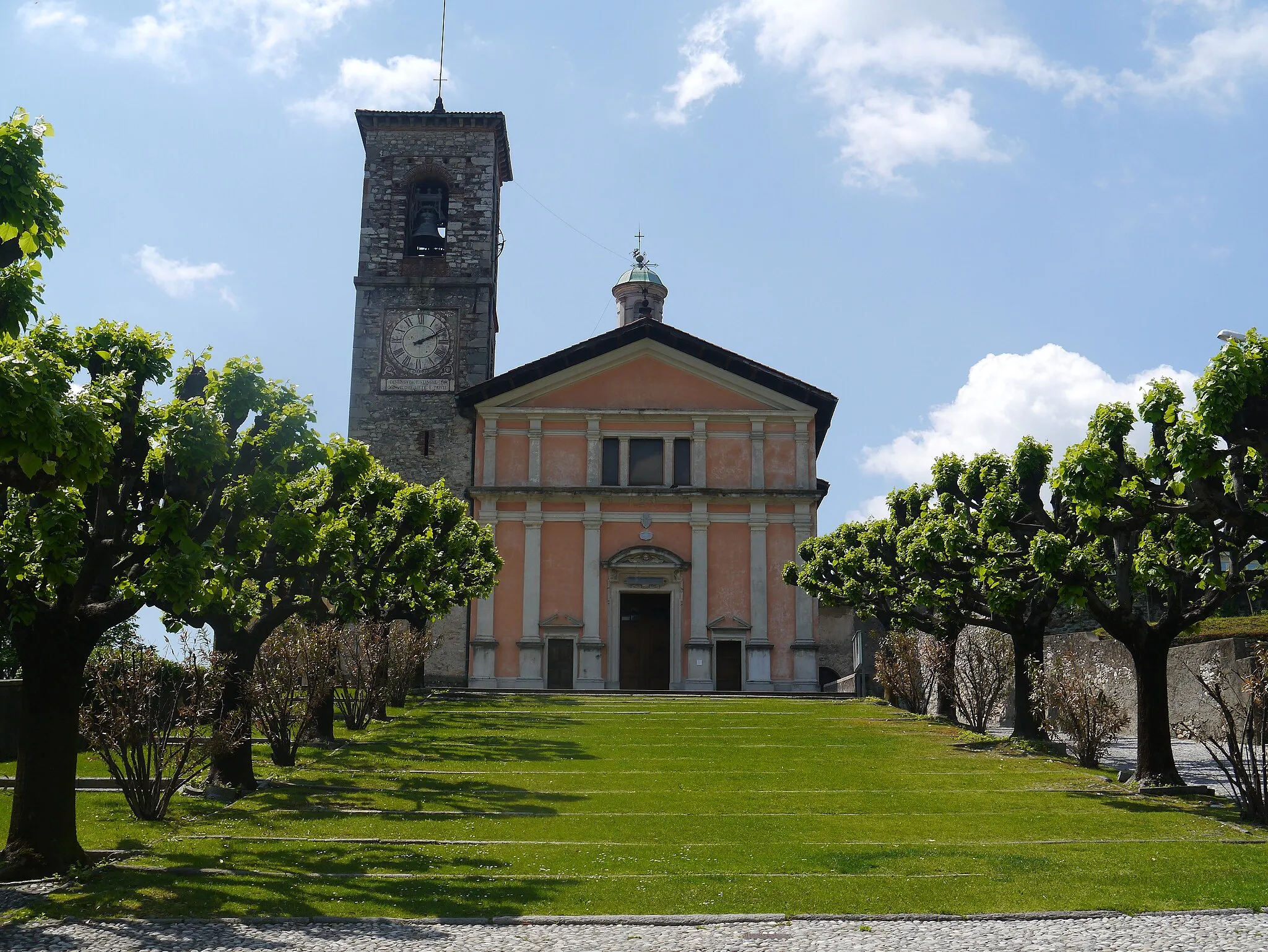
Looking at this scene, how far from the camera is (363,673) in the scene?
2028 cm

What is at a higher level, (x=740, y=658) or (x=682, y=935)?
(x=740, y=658)

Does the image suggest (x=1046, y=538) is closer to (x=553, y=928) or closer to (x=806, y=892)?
(x=806, y=892)

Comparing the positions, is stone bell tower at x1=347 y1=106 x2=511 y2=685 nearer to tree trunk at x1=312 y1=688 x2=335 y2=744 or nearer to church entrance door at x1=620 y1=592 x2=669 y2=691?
church entrance door at x1=620 y1=592 x2=669 y2=691

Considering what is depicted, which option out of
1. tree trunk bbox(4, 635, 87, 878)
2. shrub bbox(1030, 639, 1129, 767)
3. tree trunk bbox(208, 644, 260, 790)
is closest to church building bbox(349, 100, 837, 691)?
shrub bbox(1030, 639, 1129, 767)

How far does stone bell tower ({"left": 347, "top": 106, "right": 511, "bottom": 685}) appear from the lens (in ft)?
126

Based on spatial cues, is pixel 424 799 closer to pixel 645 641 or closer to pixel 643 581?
pixel 643 581

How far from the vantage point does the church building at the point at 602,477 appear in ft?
119

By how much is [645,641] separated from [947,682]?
15708 millimetres

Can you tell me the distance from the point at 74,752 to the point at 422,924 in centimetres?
354

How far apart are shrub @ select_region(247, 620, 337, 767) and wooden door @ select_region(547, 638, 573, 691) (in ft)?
58.3

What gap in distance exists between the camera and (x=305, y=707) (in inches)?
656

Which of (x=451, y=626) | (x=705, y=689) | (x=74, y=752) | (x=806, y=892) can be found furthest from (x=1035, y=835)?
(x=451, y=626)

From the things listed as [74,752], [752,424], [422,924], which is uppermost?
[752,424]

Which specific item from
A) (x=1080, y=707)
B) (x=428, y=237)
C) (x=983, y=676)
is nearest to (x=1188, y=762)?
(x=1080, y=707)
